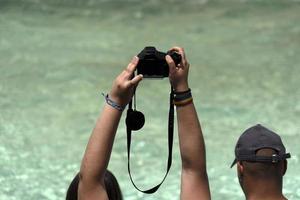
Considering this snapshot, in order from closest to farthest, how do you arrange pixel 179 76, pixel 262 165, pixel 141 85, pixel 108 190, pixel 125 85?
pixel 262 165, pixel 125 85, pixel 179 76, pixel 108 190, pixel 141 85

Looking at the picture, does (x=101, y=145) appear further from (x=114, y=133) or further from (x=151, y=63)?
(x=151, y=63)

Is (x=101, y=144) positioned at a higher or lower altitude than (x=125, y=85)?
lower

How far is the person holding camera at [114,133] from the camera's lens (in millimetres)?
2043

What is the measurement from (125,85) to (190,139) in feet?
0.92

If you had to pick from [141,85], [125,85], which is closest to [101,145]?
[125,85]

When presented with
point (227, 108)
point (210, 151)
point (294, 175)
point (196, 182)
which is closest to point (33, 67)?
point (227, 108)

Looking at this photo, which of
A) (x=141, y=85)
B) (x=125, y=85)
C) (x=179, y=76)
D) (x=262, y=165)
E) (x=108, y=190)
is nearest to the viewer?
(x=262, y=165)

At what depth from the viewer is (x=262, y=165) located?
1860mm

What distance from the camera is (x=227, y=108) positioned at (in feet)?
20.1

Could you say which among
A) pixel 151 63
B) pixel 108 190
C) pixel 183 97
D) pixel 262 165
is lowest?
pixel 108 190

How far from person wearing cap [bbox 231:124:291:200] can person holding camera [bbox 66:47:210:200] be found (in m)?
0.27

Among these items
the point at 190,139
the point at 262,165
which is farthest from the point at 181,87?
the point at 262,165

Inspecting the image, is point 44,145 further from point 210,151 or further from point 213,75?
point 213,75

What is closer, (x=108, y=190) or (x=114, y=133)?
(x=114, y=133)
